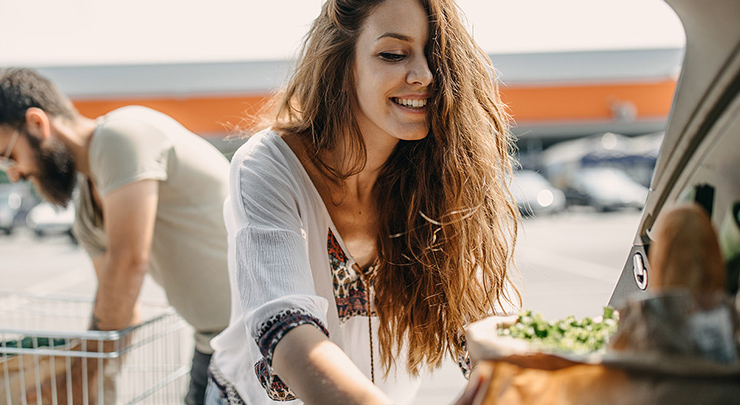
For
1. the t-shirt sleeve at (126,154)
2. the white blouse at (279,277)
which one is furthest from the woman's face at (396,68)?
the t-shirt sleeve at (126,154)

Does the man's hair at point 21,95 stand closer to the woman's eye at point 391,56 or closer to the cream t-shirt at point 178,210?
the cream t-shirt at point 178,210

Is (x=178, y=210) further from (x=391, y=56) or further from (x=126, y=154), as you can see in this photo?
(x=391, y=56)

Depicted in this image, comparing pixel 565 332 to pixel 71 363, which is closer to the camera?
pixel 565 332

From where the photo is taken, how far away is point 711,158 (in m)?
0.99

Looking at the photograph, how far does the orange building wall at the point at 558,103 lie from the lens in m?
16.1

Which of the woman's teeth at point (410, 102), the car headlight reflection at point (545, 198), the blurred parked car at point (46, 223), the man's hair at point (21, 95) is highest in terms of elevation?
the woman's teeth at point (410, 102)

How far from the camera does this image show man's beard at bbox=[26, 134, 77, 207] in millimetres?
2211

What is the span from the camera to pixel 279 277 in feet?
3.74

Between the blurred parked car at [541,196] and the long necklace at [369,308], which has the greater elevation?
the long necklace at [369,308]

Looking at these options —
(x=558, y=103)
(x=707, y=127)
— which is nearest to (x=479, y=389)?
(x=707, y=127)

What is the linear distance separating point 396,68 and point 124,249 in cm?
116

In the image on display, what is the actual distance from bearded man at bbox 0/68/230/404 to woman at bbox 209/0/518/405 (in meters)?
0.60

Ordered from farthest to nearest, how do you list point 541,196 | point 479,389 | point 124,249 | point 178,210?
point 541,196, point 178,210, point 124,249, point 479,389

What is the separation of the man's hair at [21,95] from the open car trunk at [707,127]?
6.70 feet
